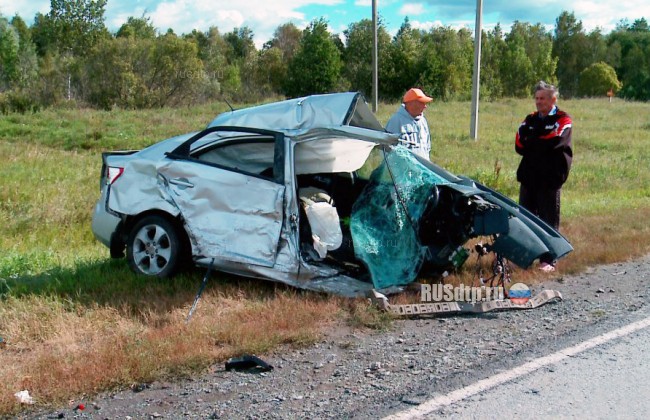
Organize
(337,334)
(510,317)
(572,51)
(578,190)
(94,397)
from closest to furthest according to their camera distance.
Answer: (94,397) < (337,334) < (510,317) < (578,190) < (572,51)

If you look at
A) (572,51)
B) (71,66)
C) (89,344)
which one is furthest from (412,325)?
(572,51)

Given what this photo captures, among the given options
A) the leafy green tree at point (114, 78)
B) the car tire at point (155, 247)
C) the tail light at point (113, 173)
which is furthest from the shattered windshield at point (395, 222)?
the leafy green tree at point (114, 78)

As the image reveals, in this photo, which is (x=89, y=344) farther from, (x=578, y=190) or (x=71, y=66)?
(x=71, y=66)

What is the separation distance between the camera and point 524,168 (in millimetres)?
7957

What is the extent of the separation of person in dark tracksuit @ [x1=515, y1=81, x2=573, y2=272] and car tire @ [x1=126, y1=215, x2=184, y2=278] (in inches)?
155

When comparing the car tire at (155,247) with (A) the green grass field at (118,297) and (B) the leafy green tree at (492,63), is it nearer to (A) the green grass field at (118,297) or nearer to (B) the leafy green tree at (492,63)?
(A) the green grass field at (118,297)

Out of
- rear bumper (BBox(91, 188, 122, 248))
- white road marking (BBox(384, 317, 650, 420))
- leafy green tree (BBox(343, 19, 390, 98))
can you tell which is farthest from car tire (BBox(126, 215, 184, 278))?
leafy green tree (BBox(343, 19, 390, 98))

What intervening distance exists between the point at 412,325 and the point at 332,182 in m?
1.97

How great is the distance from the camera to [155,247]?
6.52 metres

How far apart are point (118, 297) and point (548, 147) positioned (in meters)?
4.73

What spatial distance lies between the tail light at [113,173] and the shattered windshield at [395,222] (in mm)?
2259

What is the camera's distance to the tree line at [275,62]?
123 ft

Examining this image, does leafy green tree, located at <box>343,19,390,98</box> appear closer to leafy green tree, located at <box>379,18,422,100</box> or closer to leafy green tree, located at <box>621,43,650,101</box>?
leafy green tree, located at <box>379,18,422,100</box>

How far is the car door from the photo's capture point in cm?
607
